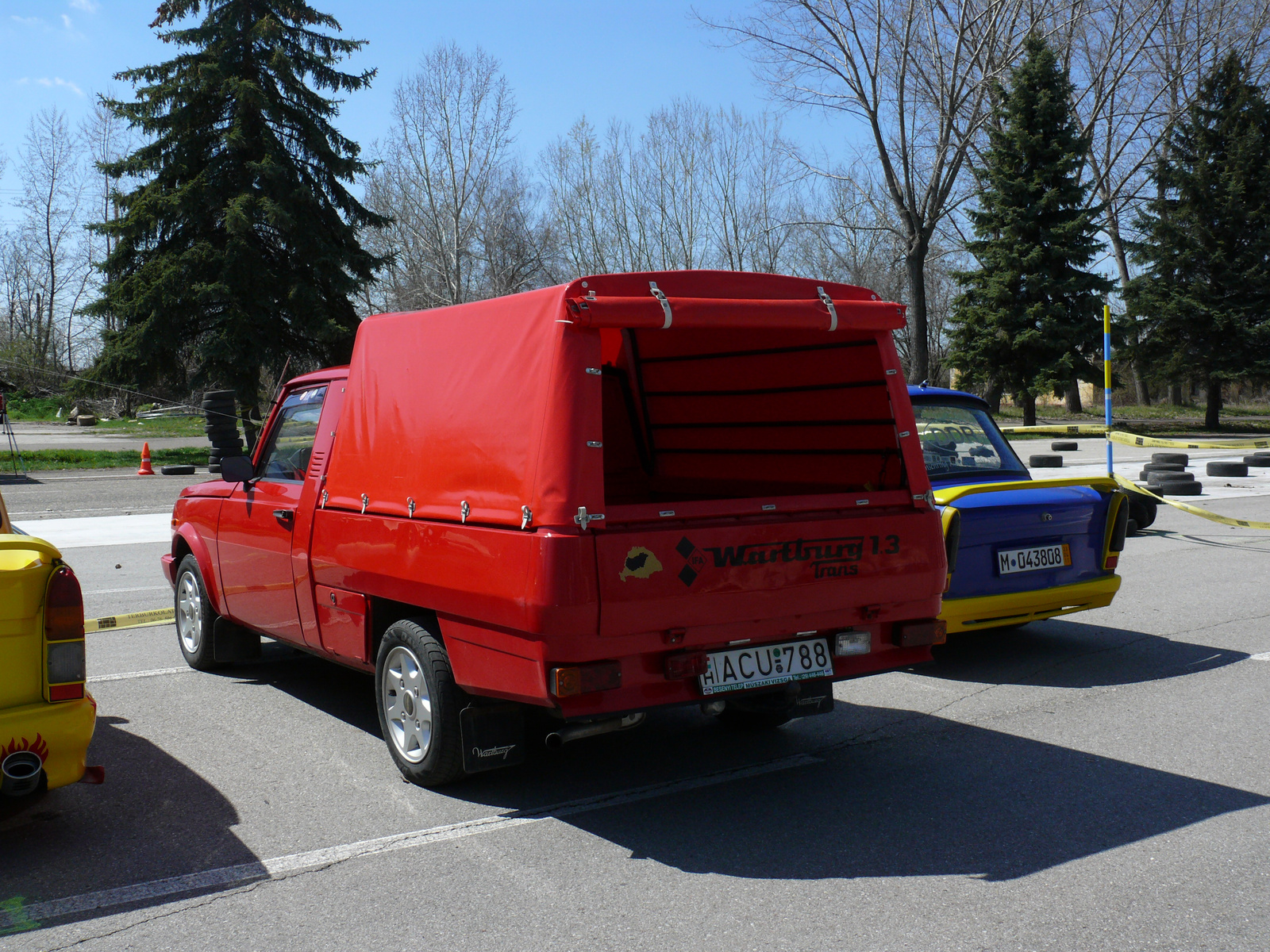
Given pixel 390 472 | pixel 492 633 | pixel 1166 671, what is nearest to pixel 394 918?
pixel 492 633

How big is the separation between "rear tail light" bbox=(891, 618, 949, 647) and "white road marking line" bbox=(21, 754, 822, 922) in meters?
0.84

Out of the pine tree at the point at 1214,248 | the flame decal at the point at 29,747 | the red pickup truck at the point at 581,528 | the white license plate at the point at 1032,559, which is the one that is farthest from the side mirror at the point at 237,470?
the pine tree at the point at 1214,248

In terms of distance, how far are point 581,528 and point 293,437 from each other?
290 centimetres

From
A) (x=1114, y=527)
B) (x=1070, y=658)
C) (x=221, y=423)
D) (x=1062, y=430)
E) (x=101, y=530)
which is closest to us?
(x=1114, y=527)

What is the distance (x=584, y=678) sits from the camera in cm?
371

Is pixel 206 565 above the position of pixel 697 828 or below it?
above

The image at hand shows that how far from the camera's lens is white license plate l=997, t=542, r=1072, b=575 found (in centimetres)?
634

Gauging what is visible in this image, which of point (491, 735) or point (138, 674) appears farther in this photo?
point (138, 674)

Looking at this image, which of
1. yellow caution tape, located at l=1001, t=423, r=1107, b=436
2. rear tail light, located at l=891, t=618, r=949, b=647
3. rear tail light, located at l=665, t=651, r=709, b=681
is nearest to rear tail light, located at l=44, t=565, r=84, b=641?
rear tail light, located at l=665, t=651, r=709, b=681

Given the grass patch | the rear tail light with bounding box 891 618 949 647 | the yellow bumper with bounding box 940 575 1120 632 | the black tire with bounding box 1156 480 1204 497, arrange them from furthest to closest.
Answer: the grass patch < the black tire with bounding box 1156 480 1204 497 < the yellow bumper with bounding box 940 575 1120 632 < the rear tail light with bounding box 891 618 949 647

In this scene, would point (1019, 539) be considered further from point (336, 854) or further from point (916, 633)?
point (336, 854)

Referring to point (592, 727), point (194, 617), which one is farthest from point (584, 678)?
point (194, 617)

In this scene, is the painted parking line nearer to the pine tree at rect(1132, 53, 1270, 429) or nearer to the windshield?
the windshield

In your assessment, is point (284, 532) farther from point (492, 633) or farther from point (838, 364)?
point (838, 364)
